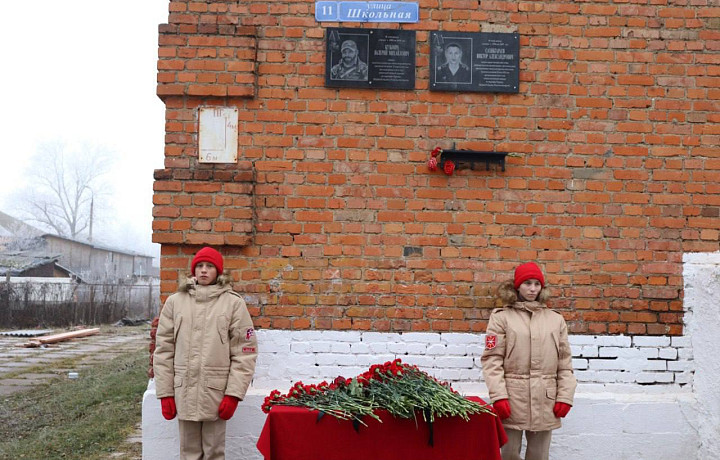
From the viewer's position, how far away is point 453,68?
458 cm

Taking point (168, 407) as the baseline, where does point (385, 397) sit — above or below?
above

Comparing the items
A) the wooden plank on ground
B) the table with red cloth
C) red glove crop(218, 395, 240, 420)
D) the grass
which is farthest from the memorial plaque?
the wooden plank on ground

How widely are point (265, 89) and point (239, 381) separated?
208 cm

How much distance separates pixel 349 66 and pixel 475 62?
92 centimetres

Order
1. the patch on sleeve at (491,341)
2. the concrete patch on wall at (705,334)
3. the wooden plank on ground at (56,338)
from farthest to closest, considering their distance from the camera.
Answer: the wooden plank on ground at (56,338)
the concrete patch on wall at (705,334)
the patch on sleeve at (491,341)

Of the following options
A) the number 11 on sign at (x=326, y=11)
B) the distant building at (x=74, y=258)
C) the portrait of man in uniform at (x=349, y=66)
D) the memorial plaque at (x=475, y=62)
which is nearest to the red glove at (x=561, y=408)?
the memorial plaque at (x=475, y=62)

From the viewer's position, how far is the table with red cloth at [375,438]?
3.60 metres

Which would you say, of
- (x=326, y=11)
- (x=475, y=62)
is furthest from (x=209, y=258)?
(x=475, y=62)

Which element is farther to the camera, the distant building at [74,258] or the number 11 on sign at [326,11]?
the distant building at [74,258]

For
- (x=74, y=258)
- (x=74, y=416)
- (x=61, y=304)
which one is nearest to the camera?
(x=74, y=416)

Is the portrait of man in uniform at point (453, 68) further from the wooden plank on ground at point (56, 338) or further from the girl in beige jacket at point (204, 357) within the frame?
the wooden plank on ground at point (56, 338)

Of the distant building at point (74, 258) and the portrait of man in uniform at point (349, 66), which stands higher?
the portrait of man in uniform at point (349, 66)

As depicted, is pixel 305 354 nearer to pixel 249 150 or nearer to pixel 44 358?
pixel 249 150

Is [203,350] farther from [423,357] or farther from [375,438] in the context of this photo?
[423,357]
